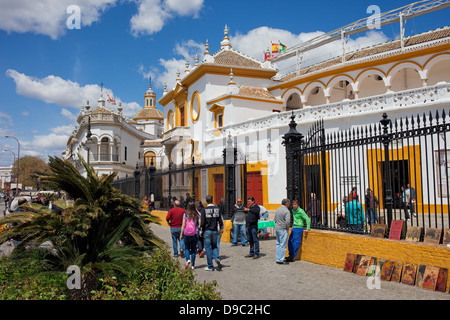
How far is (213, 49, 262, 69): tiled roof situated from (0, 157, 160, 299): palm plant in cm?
2251

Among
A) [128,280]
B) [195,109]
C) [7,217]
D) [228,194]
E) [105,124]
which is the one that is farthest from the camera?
[105,124]

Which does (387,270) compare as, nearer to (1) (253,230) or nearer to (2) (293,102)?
(1) (253,230)

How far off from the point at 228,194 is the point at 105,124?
105ft

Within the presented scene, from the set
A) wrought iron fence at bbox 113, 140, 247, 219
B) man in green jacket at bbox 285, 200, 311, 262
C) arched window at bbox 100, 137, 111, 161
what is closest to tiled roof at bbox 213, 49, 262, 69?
wrought iron fence at bbox 113, 140, 247, 219

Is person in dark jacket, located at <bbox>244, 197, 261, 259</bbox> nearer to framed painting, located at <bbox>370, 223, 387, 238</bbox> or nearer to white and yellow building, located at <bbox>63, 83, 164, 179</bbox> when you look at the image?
framed painting, located at <bbox>370, 223, 387, 238</bbox>

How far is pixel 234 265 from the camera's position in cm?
862

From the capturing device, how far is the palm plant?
440cm

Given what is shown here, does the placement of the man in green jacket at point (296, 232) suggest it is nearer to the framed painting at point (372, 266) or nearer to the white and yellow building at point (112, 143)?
the framed painting at point (372, 266)

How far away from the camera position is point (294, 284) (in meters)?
6.75

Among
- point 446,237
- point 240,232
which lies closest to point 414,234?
point 446,237

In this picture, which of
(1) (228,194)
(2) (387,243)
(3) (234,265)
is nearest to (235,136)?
(1) (228,194)

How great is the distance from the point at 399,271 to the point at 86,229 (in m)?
5.31

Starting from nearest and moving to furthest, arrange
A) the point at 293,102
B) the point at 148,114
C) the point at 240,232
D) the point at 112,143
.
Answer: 1. the point at 240,232
2. the point at 293,102
3. the point at 112,143
4. the point at 148,114
